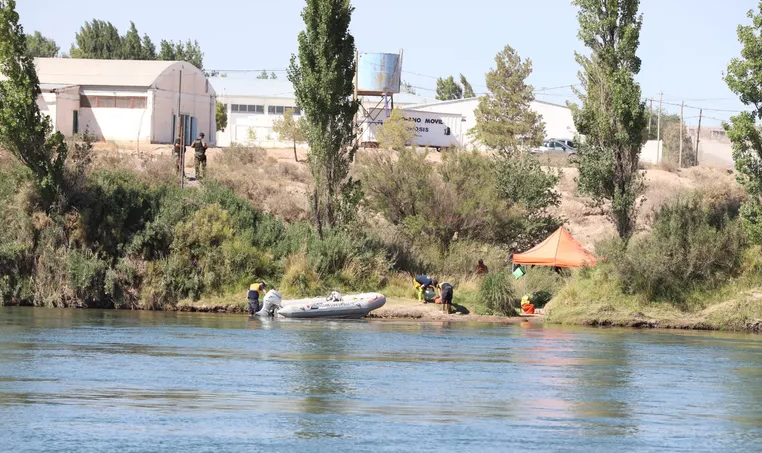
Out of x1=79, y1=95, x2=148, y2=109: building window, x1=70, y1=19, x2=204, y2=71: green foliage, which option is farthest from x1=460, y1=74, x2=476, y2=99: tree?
x1=79, y1=95, x2=148, y2=109: building window

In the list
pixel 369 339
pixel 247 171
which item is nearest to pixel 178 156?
pixel 247 171

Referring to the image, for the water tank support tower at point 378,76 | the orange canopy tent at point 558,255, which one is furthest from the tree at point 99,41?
the orange canopy tent at point 558,255

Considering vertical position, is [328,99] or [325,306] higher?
[328,99]

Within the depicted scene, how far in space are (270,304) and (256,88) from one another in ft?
230

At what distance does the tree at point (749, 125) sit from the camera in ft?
134

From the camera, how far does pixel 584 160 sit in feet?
147

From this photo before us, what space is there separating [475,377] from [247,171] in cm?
3740

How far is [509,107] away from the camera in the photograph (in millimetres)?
86625

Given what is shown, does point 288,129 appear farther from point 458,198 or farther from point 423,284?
point 423,284

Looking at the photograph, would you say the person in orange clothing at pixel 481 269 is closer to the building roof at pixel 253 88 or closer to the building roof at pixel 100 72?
the building roof at pixel 100 72

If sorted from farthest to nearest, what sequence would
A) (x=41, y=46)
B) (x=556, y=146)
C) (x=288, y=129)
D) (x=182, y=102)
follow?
(x=41, y=46) < (x=556, y=146) < (x=288, y=129) < (x=182, y=102)

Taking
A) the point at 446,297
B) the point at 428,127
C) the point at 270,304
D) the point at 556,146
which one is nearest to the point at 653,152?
the point at 556,146

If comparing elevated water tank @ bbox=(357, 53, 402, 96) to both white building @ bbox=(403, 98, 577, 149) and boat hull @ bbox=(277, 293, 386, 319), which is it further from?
boat hull @ bbox=(277, 293, 386, 319)

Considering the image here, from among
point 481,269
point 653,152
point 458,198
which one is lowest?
point 481,269
